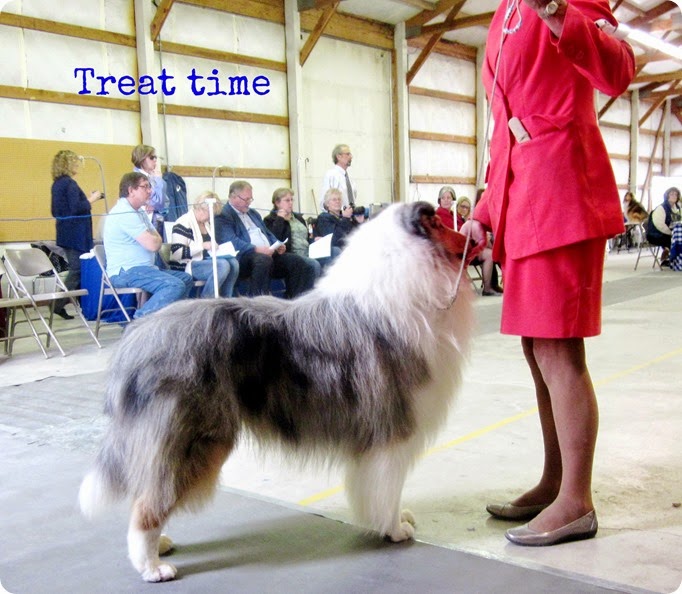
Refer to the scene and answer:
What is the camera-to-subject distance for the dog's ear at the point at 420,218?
7.09ft

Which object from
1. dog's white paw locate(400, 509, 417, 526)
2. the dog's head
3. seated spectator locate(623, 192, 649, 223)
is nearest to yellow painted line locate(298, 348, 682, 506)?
dog's white paw locate(400, 509, 417, 526)

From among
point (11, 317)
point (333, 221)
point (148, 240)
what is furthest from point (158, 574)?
point (333, 221)

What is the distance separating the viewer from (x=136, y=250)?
5984 mm

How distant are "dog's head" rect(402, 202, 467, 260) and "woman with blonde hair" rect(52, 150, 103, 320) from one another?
600cm

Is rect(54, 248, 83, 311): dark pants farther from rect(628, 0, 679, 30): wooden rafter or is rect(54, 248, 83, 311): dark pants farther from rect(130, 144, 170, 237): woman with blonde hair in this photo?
rect(628, 0, 679, 30): wooden rafter

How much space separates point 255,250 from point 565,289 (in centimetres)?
503

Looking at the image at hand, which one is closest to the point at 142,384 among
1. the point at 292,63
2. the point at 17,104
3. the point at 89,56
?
the point at 17,104

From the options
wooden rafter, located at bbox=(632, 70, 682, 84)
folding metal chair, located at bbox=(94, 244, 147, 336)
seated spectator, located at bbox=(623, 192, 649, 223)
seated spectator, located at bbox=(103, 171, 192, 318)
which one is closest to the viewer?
seated spectator, located at bbox=(103, 171, 192, 318)

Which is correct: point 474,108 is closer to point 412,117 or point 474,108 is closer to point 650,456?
point 412,117

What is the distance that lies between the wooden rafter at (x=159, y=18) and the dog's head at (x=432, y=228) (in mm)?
9220

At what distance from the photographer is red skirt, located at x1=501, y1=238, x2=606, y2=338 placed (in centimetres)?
207

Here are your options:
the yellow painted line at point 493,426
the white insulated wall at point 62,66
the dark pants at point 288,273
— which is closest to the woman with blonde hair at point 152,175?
the dark pants at point 288,273

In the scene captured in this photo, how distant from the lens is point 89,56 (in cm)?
970

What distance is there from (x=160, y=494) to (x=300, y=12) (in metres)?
11.8
